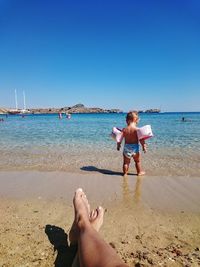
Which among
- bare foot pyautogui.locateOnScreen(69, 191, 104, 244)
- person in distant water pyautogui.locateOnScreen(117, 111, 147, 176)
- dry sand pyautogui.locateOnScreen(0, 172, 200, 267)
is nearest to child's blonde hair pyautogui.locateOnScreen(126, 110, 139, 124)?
person in distant water pyautogui.locateOnScreen(117, 111, 147, 176)

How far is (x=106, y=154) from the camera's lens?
360 inches

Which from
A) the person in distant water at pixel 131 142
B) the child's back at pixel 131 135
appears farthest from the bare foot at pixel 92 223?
the child's back at pixel 131 135

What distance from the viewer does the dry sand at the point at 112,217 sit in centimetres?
255

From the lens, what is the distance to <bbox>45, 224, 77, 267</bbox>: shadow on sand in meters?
2.46

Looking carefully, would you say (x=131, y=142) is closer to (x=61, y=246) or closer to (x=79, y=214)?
(x=79, y=214)

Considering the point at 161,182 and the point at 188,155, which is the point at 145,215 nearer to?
the point at 161,182

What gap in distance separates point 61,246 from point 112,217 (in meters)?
0.96

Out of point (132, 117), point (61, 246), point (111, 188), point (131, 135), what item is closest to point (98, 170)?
point (131, 135)

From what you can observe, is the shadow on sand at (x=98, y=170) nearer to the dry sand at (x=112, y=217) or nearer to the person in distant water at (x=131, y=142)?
the person in distant water at (x=131, y=142)

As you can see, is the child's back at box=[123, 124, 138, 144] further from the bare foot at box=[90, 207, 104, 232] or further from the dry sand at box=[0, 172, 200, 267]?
the bare foot at box=[90, 207, 104, 232]

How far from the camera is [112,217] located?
3506mm

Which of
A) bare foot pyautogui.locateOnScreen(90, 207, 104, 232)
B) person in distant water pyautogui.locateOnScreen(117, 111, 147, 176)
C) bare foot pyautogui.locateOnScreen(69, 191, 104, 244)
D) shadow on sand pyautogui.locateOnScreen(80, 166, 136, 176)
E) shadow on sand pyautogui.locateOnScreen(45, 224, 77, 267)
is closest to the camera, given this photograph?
shadow on sand pyautogui.locateOnScreen(45, 224, 77, 267)

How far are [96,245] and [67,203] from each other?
7.10 ft

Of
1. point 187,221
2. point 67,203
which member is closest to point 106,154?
point 67,203
